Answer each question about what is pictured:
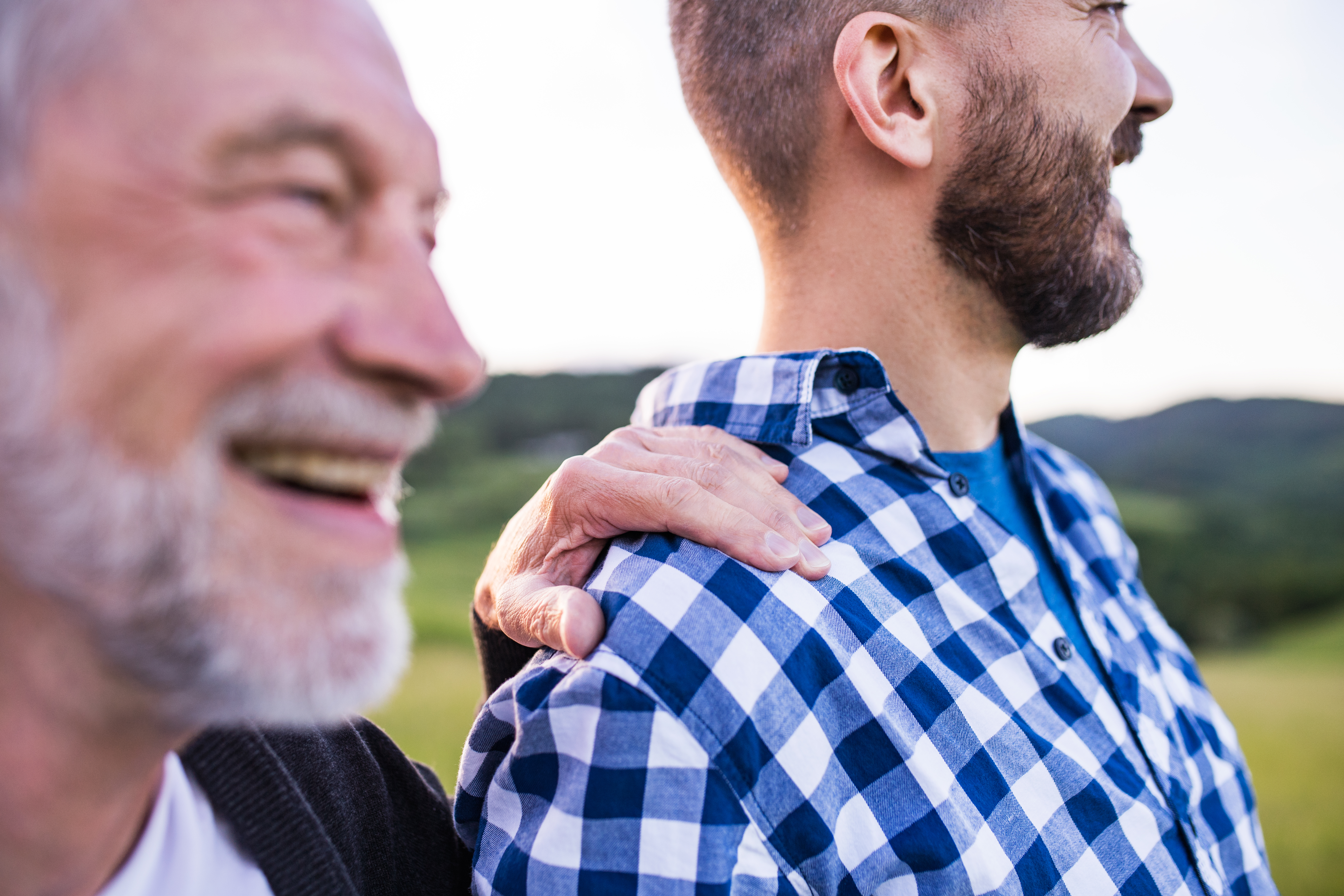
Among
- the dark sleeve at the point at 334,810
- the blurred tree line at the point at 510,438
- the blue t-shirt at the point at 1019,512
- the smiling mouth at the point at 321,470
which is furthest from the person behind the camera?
the blurred tree line at the point at 510,438

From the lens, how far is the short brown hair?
1987 millimetres

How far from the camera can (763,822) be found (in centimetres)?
132

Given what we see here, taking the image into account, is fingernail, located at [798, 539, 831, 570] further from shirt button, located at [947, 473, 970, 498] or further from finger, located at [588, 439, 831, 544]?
shirt button, located at [947, 473, 970, 498]

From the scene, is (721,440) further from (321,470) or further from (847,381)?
(321,470)

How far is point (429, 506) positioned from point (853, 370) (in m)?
20.2

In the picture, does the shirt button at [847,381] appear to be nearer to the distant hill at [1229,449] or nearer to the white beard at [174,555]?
the white beard at [174,555]

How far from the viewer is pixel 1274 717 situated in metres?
8.73

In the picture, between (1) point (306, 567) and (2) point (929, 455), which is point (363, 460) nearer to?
(1) point (306, 567)

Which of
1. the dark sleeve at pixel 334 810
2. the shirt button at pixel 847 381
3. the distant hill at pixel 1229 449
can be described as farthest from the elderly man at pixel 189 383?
the distant hill at pixel 1229 449

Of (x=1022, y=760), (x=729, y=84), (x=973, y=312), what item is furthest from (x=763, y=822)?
(x=729, y=84)

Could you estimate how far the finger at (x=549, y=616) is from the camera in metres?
1.39

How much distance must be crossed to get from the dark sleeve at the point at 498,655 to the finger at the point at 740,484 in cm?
49

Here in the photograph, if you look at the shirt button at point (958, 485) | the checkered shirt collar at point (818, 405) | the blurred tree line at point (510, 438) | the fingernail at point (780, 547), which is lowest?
the blurred tree line at point (510, 438)

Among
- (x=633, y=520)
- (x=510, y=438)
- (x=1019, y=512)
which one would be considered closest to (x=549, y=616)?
(x=633, y=520)
